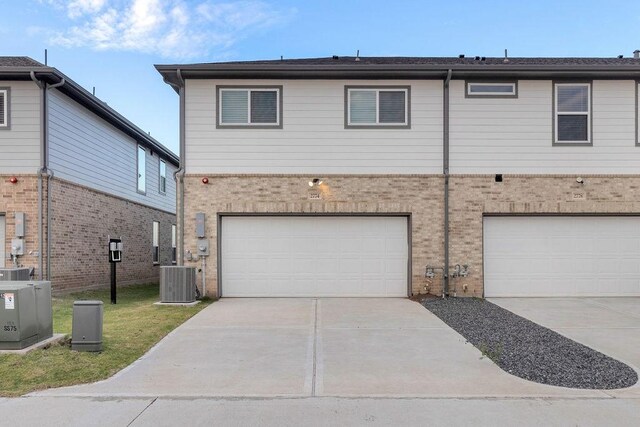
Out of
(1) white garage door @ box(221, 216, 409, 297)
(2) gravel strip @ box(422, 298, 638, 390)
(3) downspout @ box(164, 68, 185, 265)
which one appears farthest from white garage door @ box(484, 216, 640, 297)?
(3) downspout @ box(164, 68, 185, 265)

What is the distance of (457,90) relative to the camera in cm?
1191

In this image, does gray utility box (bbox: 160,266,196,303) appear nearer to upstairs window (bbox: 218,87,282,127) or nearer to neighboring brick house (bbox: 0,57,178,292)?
neighboring brick house (bbox: 0,57,178,292)

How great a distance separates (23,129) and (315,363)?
10237 millimetres

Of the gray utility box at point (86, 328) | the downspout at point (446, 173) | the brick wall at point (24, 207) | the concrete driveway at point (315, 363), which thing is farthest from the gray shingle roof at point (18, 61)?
the downspout at point (446, 173)

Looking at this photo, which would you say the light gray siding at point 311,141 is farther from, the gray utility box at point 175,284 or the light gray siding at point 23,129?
the light gray siding at point 23,129

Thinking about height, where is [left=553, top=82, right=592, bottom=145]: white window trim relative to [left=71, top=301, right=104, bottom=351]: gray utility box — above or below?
above

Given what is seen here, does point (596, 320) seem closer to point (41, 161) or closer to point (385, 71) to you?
point (385, 71)

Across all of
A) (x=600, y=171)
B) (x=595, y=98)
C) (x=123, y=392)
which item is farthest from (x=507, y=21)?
(x=123, y=392)

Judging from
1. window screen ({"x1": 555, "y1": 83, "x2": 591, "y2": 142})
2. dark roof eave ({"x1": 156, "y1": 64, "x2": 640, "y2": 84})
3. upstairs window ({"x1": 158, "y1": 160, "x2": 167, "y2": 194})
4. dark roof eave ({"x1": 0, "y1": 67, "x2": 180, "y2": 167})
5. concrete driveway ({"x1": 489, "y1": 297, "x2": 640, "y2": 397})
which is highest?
dark roof eave ({"x1": 156, "y1": 64, "x2": 640, "y2": 84})

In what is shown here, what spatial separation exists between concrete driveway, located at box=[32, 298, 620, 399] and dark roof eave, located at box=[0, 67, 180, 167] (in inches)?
294

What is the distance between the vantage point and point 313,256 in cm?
1191

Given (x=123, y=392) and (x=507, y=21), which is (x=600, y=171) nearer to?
(x=507, y=21)

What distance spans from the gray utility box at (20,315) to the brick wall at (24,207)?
5847 mm

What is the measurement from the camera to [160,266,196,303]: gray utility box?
1066cm
